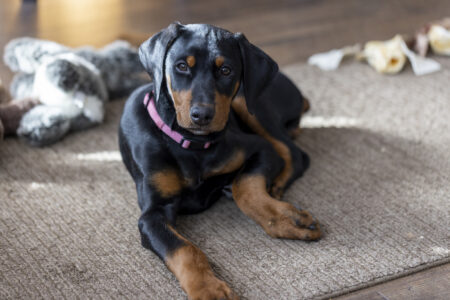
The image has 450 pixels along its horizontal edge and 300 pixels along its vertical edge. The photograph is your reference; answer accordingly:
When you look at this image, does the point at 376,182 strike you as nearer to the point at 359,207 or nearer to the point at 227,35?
the point at 359,207

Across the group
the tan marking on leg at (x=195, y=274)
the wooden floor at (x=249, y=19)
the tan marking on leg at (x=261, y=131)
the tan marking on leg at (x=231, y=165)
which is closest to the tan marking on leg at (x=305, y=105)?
the tan marking on leg at (x=261, y=131)

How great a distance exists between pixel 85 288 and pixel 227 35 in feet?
2.87

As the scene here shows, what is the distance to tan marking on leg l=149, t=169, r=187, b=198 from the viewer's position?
6.76ft

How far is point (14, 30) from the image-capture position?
3857 mm

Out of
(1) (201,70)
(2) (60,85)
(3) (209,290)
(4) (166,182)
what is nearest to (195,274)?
(3) (209,290)

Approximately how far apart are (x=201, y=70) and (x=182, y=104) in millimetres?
117

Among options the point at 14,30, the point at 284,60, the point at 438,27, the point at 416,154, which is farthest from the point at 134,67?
the point at 438,27

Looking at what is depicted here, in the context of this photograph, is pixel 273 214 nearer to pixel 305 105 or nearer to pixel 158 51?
pixel 158 51

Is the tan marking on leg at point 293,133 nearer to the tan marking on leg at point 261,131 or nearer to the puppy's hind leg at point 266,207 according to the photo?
the tan marking on leg at point 261,131

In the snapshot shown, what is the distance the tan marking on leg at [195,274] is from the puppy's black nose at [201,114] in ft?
1.18

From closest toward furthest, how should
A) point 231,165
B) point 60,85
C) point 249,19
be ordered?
point 231,165, point 60,85, point 249,19

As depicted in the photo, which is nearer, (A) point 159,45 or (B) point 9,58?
(A) point 159,45

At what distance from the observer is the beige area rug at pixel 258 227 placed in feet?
6.28

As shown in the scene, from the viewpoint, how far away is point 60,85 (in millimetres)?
2717
